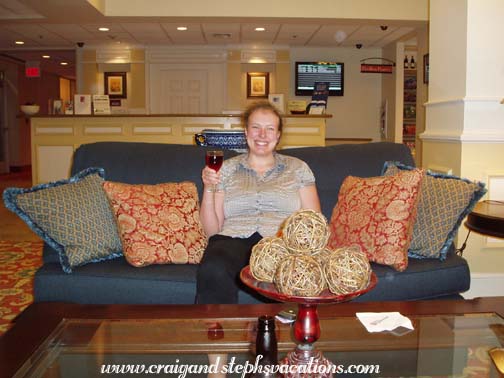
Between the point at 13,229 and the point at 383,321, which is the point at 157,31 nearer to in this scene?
the point at 13,229

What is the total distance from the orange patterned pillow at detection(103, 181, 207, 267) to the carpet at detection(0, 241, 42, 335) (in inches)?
27.4

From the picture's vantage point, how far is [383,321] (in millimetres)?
1422

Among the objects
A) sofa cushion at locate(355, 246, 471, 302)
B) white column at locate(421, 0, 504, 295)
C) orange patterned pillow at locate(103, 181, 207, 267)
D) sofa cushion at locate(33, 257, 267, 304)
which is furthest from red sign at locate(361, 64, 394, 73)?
sofa cushion at locate(33, 257, 267, 304)

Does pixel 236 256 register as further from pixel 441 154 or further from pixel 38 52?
pixel 38 52

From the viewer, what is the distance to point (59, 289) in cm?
206

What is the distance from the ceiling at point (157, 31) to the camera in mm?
6383

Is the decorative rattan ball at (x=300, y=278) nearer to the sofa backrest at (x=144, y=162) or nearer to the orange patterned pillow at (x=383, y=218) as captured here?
the orange patterned pillow at (x=383, y=218)

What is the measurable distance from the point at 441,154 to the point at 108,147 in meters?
2.05

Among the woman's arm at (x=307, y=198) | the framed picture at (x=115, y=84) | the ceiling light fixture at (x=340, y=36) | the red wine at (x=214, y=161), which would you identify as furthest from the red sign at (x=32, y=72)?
the red wine at (x=214, y=161)

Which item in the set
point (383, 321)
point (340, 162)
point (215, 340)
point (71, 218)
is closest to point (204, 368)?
point (215, 340)

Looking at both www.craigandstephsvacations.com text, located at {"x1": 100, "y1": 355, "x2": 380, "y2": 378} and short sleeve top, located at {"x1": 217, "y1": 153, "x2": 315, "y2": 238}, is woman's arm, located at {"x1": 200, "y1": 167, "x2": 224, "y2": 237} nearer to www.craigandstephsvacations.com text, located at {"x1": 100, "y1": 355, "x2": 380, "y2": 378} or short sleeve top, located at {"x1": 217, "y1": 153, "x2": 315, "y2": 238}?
short sleeve top, located at {"x1": 217, "y1": 153, "x2": 315, "y2": 238}

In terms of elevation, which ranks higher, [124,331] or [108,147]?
[108,147]

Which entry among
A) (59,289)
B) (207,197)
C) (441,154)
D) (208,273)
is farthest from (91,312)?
(441,154)

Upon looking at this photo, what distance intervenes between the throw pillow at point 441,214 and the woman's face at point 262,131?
0.75 metres
